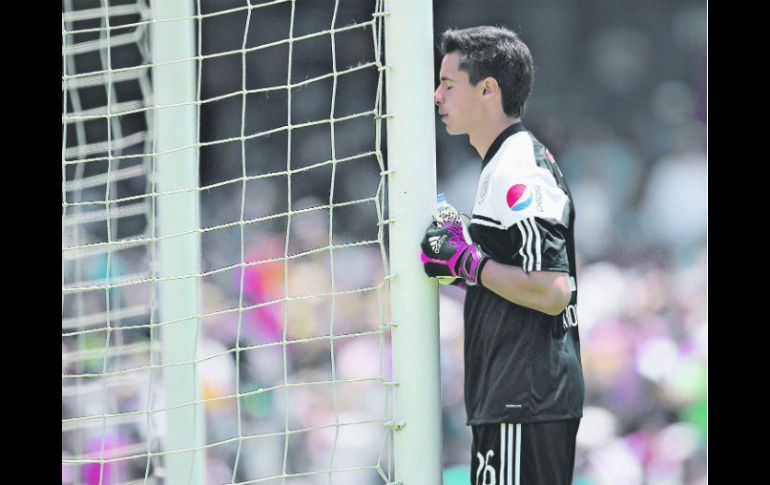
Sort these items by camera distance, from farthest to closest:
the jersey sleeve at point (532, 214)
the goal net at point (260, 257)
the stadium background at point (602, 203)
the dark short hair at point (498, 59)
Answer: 1. the stadium background at point (602, 203)
2. the goal net at point (260, 257)
3. the dark short hair at point (498, 59)
4. the jersey sleeve at point (532, 214)

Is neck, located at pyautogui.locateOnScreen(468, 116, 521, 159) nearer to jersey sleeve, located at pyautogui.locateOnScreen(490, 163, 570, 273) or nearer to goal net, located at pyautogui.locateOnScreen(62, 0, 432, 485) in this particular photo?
jersey sleeve, located at pyautogui.locateOnScreen(490, 163, 570, 273)

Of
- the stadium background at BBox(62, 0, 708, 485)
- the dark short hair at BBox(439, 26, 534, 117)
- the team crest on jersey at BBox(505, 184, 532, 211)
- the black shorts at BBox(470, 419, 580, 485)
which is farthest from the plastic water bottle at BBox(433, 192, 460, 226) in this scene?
the stadium background at BBox(62, 0, 708, 485)

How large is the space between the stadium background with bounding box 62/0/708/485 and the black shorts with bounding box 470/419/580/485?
1433 mm

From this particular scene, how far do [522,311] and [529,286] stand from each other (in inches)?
3.3

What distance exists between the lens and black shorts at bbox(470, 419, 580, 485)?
6.19 feet

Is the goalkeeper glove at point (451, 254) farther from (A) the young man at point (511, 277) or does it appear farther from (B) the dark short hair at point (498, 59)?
(B) the dark short hair at point (498, 59)

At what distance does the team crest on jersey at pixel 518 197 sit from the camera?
1.86 meters

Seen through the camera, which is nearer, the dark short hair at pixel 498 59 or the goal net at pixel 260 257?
the dark short hair at pixel 498 59

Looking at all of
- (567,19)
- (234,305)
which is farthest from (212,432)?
(567,19)

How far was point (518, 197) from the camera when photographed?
6.12ft

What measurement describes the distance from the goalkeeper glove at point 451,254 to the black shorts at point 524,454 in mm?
281

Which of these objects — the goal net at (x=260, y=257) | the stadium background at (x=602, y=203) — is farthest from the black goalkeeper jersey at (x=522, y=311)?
the stadium background at (x=602, y=203)

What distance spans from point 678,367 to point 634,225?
1.60 ft

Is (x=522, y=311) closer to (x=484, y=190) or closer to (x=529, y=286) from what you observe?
(x=529, y=286)
